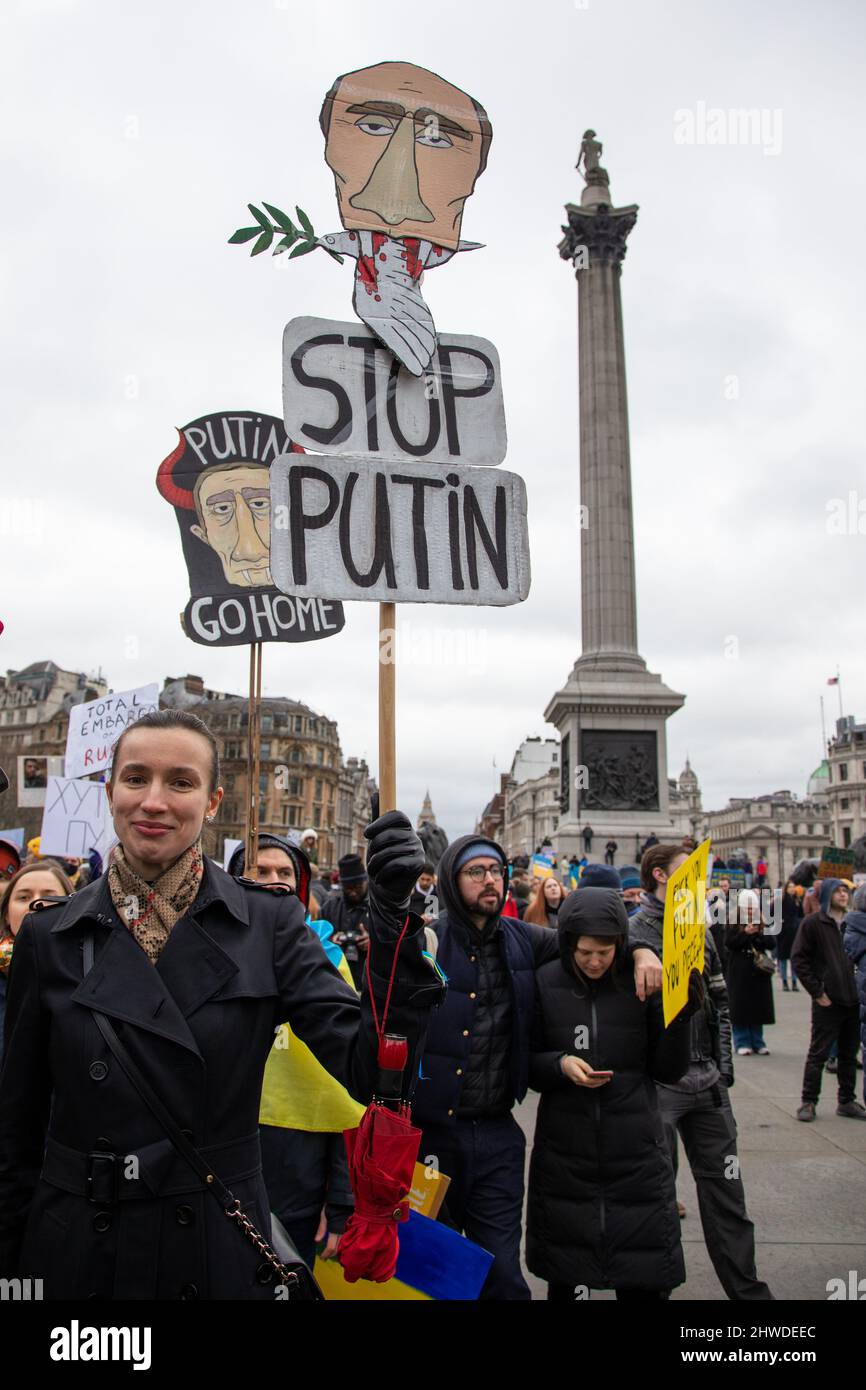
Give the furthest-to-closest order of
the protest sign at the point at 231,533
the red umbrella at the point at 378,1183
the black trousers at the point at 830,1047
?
the black trousers at the point at 830,1047 < the protest sign at the point at 231,533 < the red umbrella at the point at 378,1183

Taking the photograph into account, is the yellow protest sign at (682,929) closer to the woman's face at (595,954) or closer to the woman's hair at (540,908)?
the woman's face at (595,954)

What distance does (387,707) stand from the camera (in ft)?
9.89

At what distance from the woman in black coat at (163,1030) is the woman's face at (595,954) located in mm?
1947

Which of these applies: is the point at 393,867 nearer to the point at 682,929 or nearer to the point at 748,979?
the point at 682,929

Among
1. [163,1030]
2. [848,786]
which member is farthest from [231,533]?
[848,786]

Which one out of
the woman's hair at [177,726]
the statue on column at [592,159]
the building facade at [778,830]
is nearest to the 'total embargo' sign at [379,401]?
the woman's hair at [177,726]

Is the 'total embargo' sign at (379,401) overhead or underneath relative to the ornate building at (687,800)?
underneath

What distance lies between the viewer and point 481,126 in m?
3.67

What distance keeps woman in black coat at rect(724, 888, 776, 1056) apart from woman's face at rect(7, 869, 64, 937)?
25.8 ft

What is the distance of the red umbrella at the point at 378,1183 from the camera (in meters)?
2.25

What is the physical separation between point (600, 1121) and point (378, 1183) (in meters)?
1.96

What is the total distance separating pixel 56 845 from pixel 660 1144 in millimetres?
7329

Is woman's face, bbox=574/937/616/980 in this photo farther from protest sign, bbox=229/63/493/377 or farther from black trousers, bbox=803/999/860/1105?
black trousers, bbox=803/999/860/1105
